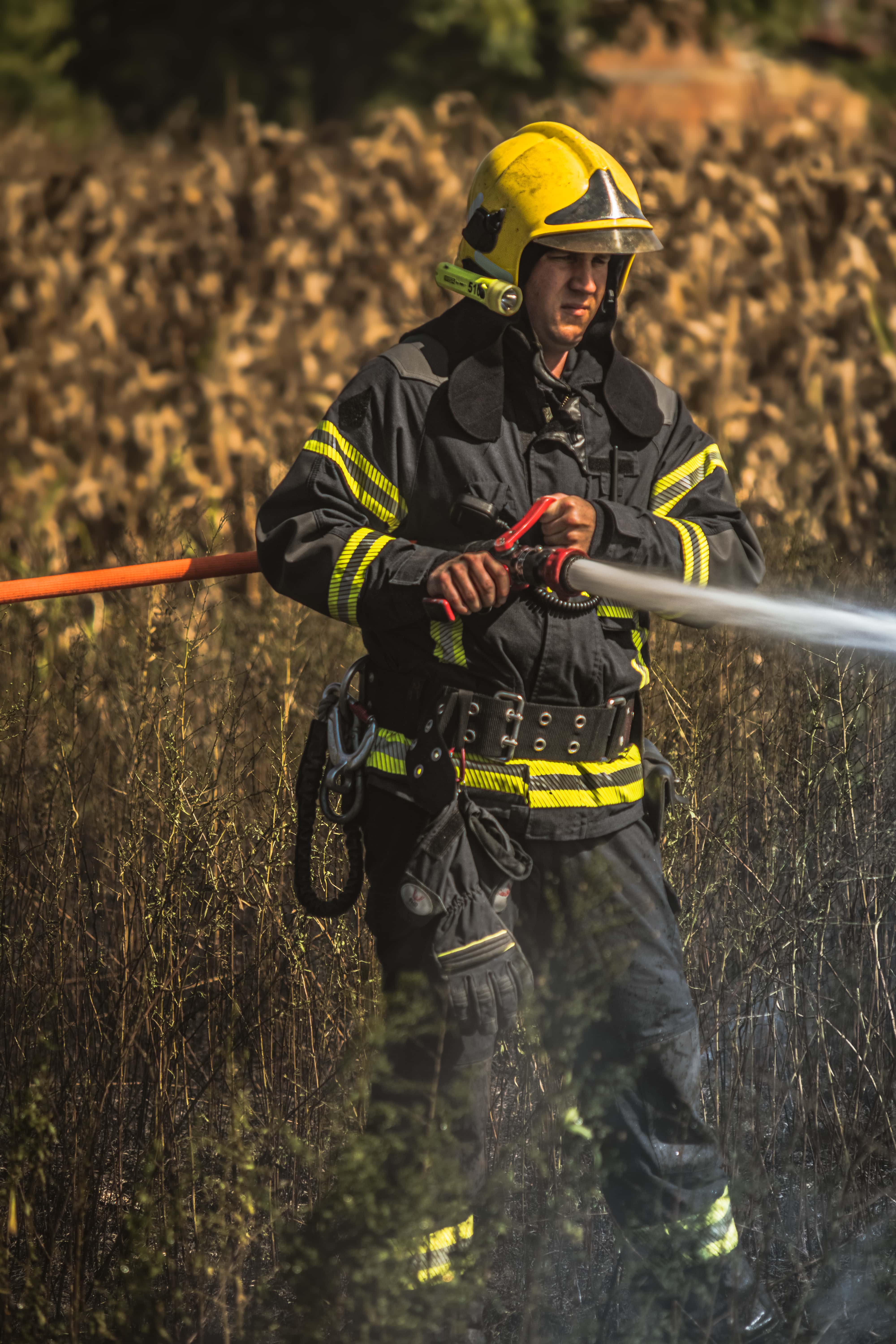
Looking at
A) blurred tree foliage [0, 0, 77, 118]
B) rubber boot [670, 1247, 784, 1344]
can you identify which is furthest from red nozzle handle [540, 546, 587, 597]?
blurred tree foliage [0, 0, 77, 118]

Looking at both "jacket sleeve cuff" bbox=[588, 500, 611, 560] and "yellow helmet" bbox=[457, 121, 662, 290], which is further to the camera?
"yellow helmet" bbox=[457, 121, 662, 290]

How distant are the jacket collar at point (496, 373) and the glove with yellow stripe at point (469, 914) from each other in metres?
0.70

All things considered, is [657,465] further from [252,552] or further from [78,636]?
[78,636]

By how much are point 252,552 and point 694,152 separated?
23.2 ft

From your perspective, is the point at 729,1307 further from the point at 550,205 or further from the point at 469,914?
the point at 550,205

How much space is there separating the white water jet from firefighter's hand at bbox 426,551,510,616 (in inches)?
4.7

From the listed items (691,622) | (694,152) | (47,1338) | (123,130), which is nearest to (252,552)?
(691,622)

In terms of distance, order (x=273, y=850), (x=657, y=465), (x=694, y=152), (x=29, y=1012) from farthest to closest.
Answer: (x=694, y=152), (x=273, y=850), (x=29, y=1012), (x=657, y=465)

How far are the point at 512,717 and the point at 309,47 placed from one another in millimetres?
19341

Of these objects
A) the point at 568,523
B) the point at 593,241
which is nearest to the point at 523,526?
the point at 568,523

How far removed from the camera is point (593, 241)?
2.90 meters

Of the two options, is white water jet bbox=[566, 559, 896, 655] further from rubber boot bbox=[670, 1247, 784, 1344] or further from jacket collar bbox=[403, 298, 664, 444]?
rubber boot bbox=[670, 1247, 784, 1344]

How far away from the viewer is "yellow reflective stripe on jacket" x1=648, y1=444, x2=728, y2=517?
9.88ft

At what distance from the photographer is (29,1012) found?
3.22 meters
